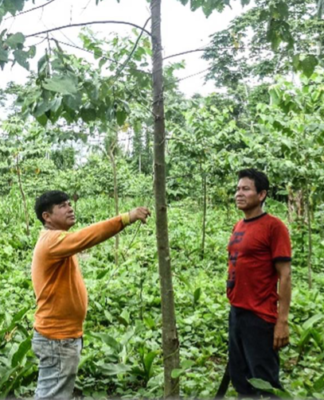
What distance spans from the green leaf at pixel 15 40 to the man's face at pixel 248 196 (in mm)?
1652

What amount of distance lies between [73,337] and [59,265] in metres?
0.44

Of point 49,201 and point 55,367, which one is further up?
point 49,201

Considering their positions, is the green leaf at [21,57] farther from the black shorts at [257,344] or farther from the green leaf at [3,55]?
the black shorts at [257,344]

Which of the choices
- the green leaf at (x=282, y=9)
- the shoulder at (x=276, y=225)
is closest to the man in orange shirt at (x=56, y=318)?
the shoulder at (x=276, y=225)

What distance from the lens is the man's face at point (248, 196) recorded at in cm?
283

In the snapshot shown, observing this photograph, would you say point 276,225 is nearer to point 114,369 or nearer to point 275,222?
point 275,222

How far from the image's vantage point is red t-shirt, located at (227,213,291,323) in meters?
2.63

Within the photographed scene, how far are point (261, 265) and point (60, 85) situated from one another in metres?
1.61

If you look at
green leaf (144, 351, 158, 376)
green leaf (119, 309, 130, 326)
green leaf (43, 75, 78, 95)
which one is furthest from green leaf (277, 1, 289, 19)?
green leaf (119, 309, 130, 326)

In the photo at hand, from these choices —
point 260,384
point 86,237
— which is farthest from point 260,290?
point 86,237

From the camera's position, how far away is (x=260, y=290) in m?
2.68

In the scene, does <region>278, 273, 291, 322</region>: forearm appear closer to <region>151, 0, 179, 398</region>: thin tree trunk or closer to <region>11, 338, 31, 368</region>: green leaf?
A: <region>151, 0, 179, 398</region>: thin tree trunk

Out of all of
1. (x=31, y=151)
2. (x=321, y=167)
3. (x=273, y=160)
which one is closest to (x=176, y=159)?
(x=273, y=160)

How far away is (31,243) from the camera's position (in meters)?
9.16
